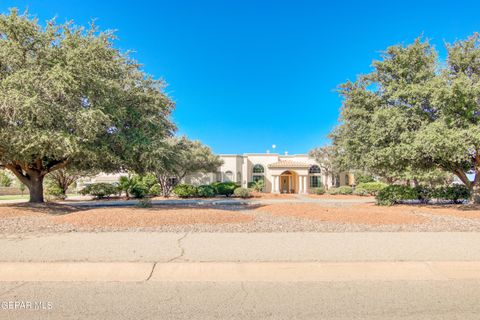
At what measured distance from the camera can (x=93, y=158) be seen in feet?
43.7

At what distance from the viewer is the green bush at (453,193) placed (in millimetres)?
17328

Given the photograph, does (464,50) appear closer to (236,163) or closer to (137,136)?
(137,136)

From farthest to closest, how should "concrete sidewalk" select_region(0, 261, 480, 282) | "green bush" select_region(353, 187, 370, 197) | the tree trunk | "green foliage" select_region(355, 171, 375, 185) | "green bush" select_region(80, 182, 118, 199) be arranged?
"green foliage" select_region(355, 171, 375, 185), "green bush" select_region(353, 187, 370, 197), "green bush" select_region(80, 182, 118, 199), the tree trunk, "concrete sidewalk" select_region(0, 261, 480, 282)

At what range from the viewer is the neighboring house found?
37312mm

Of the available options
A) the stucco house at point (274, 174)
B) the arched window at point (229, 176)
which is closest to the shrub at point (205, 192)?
the stucco house at point (274, 174)

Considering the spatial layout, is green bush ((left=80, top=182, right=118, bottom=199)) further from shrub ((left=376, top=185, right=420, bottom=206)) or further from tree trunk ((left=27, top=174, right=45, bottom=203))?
shrub ((left=376, top=185, right=420, bottom=206))

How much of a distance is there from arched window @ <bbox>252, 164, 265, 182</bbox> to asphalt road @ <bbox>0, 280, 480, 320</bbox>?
118 feet

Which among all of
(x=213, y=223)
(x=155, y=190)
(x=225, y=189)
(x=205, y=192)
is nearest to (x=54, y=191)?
(x=155, y=190)

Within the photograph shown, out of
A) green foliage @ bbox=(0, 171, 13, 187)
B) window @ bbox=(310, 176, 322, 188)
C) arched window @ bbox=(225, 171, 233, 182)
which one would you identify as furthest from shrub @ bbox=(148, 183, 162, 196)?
green foliage @ bbox=(0, 171, 13, 187)

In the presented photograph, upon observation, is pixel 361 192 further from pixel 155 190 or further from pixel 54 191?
pixel 54 191

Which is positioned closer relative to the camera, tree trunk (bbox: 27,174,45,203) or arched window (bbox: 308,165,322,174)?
tree trunk (bbox: 27,174,45,203)

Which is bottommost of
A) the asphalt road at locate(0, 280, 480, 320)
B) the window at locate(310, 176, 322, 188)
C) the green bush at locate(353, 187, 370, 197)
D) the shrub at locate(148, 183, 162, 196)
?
the asphalt road at locate(0, 280, 480, 320)

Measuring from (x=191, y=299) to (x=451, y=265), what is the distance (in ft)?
15.1

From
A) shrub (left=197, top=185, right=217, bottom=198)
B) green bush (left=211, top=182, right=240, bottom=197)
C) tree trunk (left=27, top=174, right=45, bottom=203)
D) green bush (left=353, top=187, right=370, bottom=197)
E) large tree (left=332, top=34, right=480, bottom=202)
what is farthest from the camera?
green bush (left=353, top=187, right=370, bottom=197)
